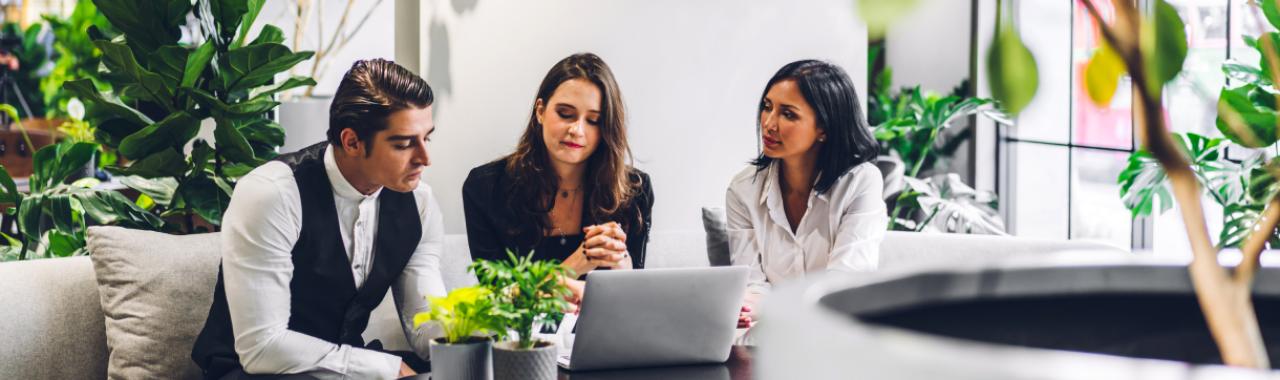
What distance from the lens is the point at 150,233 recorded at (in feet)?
8.83

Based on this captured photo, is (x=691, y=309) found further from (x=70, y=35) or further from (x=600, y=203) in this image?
(x=70, y=35)

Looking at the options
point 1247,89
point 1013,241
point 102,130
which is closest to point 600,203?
point 1013,241

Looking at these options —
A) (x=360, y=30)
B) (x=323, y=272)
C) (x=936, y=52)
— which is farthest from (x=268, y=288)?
(x=360, y=30)

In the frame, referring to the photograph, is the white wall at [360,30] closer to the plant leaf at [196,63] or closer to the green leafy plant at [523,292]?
the plant leaf at [196,63]

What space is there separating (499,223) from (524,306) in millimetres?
1491

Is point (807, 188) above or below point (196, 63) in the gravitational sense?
below

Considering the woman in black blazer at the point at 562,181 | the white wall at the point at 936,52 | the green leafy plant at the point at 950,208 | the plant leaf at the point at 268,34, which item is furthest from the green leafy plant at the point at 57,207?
the white wall at the point at 936,52

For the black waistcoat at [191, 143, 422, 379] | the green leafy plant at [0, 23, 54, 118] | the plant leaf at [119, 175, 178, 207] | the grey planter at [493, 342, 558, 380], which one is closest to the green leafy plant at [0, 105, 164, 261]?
the plant leaf at [119, 175, 178, 207]

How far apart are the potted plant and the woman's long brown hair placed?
143cm

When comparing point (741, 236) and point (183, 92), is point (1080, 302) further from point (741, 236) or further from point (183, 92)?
point (183, 92)

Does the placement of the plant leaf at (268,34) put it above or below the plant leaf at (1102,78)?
above

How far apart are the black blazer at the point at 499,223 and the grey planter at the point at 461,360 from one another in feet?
4.58

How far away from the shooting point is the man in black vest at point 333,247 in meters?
2.42

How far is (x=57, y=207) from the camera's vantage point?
3.04 meters
